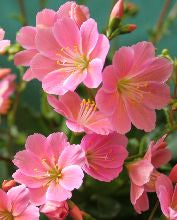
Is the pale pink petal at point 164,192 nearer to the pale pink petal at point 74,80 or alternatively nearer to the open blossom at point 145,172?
the open blossom at point 145,172

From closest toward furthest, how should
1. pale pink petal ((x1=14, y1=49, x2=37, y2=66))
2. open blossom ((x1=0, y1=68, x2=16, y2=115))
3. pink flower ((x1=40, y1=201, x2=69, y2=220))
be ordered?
pink flower ((x1=40, y1=201, x2=69, y2=220)) → pale pink petal ((x1=14, y1=49, x2=37, y2=66)) → open blossom ((x1=0, y1=68, x2=16, y2=115))

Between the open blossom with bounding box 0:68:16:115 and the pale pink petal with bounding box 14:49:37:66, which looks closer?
the pale pink petal with bounding box 14:49:37:66

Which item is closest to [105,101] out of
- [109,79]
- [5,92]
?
[109,79]

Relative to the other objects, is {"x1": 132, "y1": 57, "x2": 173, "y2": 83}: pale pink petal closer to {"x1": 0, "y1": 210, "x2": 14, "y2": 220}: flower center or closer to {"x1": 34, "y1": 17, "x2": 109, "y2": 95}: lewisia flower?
{"x1": 34, "y1": 17, "x2": 109, "y2": 95}: lewisia flower

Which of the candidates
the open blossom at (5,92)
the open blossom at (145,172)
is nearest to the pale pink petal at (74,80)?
the open blossom at (145,172)

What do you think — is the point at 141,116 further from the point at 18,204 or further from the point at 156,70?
the point at 18,204

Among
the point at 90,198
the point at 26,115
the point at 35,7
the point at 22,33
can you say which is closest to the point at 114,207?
the point at 90,198

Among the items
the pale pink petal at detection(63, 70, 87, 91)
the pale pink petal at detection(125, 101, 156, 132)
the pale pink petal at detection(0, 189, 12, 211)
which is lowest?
the pale pink petal at detection(0, 189, 12, 211)

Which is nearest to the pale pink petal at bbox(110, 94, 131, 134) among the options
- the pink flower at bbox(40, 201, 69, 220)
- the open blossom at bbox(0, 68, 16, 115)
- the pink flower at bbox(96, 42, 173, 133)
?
the pink flower at bbox(96, 42, 173, 133)
